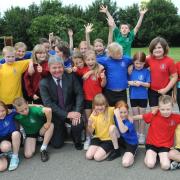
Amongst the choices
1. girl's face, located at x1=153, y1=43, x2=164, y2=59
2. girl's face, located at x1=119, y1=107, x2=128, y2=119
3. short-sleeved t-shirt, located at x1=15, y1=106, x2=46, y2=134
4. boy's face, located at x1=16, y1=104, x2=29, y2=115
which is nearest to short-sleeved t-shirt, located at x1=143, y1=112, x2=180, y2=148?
girl's face, located at x1=119, y1=107, x2=128, y2=119

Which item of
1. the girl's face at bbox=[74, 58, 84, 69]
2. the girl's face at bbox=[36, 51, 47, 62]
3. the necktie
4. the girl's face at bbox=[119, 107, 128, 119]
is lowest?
the girl's face at bbox=[119, 107, 128, 119]

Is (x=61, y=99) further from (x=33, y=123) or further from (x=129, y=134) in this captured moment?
(x=129, y=134)

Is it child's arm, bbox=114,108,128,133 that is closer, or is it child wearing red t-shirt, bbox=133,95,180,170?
child wearing red t-shirt, bbox=133,95,180,170

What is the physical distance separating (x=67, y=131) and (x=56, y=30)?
48.1m

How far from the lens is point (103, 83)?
5957mm

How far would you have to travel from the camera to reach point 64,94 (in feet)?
19.3

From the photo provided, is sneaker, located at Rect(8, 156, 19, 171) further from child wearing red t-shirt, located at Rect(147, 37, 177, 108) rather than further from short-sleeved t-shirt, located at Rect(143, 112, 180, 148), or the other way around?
child wearing red t-shirt, located at Rect(147, 37, 177, 108)

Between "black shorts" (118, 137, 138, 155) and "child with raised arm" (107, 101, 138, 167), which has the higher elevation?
"child with raised arm" (107, 101, 138, 167)

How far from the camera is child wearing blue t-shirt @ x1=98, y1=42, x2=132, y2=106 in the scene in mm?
5988

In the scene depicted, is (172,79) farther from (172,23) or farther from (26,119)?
(172,23)

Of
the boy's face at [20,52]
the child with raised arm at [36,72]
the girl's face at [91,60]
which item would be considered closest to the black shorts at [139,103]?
the girl's face at [91,60]

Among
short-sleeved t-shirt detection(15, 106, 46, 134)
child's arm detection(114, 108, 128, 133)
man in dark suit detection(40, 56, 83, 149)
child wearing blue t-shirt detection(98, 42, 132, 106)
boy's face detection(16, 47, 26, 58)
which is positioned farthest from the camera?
boy's face detection(16, 47, 26, 58)

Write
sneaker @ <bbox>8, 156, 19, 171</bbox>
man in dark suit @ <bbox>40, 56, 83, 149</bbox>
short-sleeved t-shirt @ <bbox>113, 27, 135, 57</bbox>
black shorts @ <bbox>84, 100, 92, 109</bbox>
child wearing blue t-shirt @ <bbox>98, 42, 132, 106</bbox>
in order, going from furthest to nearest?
short-sleeved t-shirt @ <bbox>113, 27, 135, 57</bbox> → black shorts @ <bbox>84, 100, 92, 109</bbox> → child wearing blue t-shirt @ <bbox>98, 42, 132, 106</bbox> → man in dark suit @ <bbox>40, 56, 83, 149</bbox> → sneaker @ <bbox>8, 156, 19, 171</bbox>

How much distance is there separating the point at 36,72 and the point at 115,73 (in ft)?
4.92
